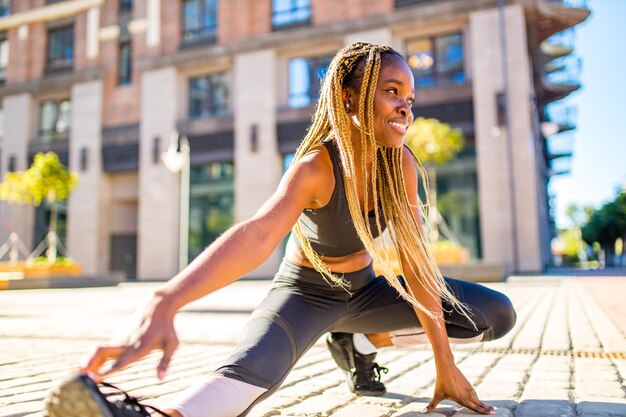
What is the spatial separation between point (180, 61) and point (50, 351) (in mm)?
21749

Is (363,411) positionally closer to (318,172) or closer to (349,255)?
(349,255)

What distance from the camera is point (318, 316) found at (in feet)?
7.16

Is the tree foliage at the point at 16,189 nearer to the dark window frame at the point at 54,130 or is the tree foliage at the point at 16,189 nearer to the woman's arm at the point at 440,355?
the dark window frame at the point at 54,130

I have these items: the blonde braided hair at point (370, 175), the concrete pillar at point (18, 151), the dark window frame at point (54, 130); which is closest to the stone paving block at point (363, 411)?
the blonde braided hair at point (370, 175)

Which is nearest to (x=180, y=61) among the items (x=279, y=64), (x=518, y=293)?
(x=279, y=64)

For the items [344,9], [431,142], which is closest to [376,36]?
[344,9]

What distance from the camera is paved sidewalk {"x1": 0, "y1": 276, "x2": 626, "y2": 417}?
238 cm

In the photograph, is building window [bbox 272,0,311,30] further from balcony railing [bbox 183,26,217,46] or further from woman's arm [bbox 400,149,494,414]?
woman's arm [bbox 400,149,494,414]

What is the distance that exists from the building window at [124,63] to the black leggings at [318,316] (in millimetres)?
26463

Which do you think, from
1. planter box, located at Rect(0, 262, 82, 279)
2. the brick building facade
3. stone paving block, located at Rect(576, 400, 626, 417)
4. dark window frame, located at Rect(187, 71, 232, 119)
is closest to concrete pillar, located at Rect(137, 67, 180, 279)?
the brick building facade

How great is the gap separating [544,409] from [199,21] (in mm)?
25621

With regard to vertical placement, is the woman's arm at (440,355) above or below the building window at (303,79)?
below

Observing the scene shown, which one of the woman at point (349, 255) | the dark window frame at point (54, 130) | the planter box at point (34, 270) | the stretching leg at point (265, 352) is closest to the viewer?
the stretching leg at point (265, 352)

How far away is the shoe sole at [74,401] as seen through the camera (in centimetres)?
120
